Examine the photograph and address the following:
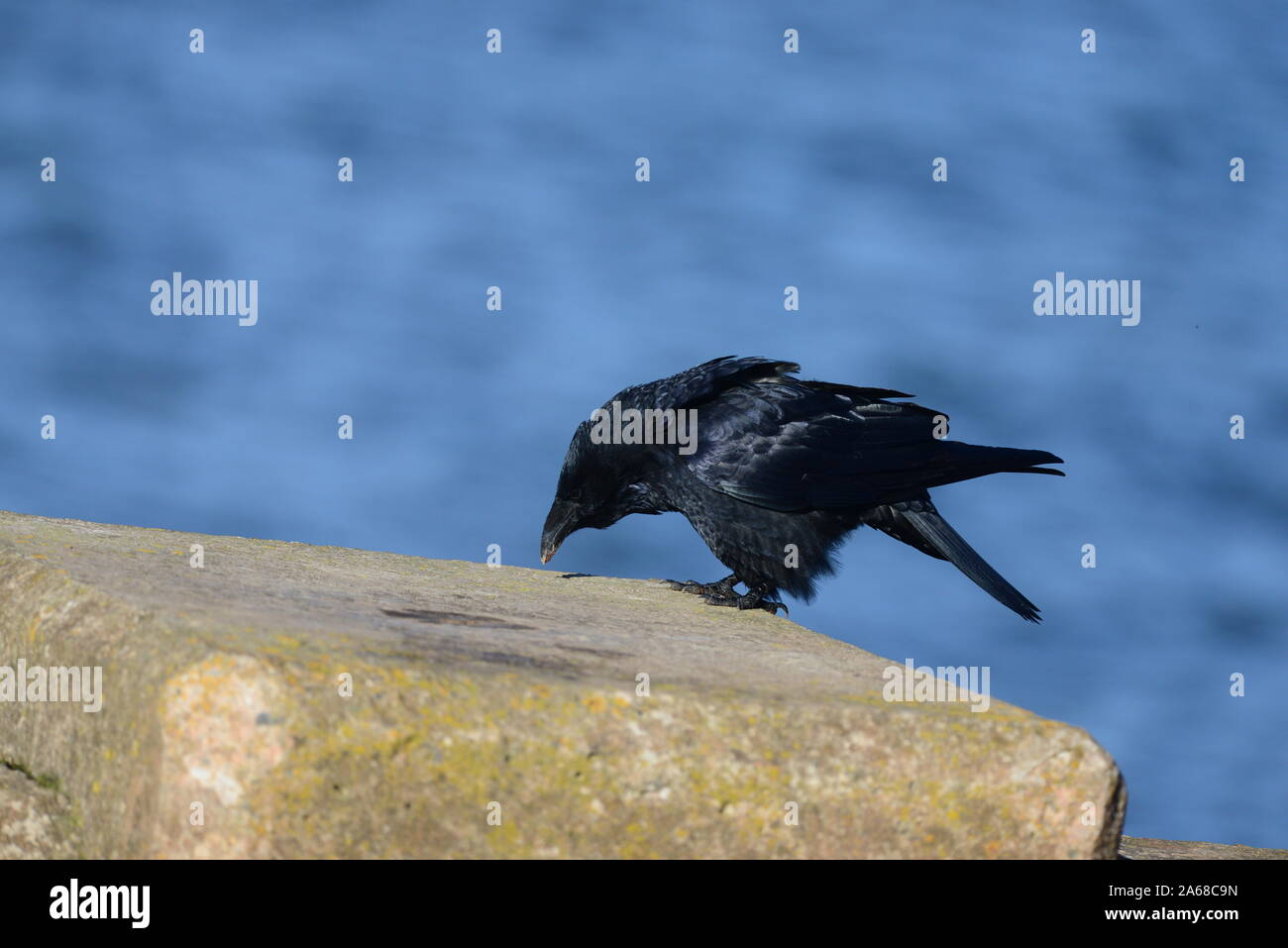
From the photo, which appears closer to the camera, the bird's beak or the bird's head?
the bird's head

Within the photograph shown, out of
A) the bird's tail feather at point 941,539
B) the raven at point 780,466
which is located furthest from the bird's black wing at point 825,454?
the bird's tail feather at point 941,539

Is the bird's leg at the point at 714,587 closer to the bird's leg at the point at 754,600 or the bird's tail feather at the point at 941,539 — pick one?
the bird's leg at the point at 754,600

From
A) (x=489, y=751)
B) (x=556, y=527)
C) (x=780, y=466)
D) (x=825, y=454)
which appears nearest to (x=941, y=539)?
(x=825, y=454)

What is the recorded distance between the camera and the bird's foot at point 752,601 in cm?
585

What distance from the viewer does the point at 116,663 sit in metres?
3.78

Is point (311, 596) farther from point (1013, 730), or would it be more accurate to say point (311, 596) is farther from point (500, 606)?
point (1013, 730)

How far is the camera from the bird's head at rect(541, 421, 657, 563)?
6402mm

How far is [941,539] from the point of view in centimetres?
605

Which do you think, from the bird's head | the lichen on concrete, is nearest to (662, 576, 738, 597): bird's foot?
the bird's head

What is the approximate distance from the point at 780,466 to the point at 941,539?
0.76 metres

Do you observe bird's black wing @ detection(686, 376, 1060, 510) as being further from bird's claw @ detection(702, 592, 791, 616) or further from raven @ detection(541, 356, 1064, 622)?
bird's claw @ detection(702, 592, 791, 616)
